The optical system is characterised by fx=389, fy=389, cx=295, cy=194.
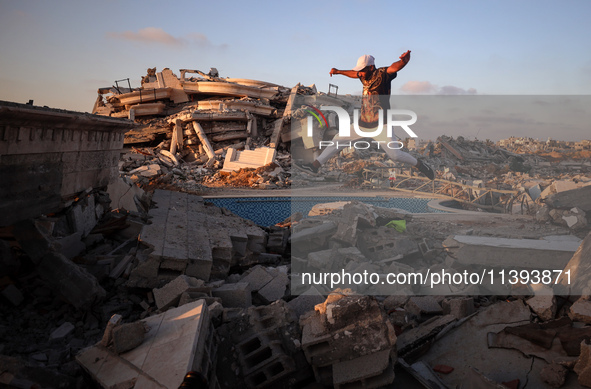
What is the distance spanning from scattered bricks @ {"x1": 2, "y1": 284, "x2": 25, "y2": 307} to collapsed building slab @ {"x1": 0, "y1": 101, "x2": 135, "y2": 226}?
0.62 meters

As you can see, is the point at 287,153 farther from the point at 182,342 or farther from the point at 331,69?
the point at 182,342

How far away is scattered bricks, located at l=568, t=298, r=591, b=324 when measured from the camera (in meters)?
2.77

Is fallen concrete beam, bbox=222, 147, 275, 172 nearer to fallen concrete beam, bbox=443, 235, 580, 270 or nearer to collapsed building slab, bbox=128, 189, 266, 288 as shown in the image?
collapsed building slab, bbox=128, 189, 266, 288

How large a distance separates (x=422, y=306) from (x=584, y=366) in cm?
147

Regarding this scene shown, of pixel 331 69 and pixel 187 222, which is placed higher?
pixel 331 69

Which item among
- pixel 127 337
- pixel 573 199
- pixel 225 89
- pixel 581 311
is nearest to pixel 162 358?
pixel 127 337

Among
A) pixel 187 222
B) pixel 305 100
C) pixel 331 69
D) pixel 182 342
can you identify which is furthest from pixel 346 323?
pixel 305 100

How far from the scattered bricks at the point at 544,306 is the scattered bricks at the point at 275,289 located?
7.66ft

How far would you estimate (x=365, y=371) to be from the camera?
8.48 ft

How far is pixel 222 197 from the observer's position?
12867 millimetres

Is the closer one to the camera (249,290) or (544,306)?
(544,306)

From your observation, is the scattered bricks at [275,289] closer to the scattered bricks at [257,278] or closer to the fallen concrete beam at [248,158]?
the scattered bricks at [257,278]

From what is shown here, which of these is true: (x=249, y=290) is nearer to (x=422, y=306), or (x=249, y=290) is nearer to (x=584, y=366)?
(x=422, y=306)

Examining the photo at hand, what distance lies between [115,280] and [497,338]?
3735 millimetres
